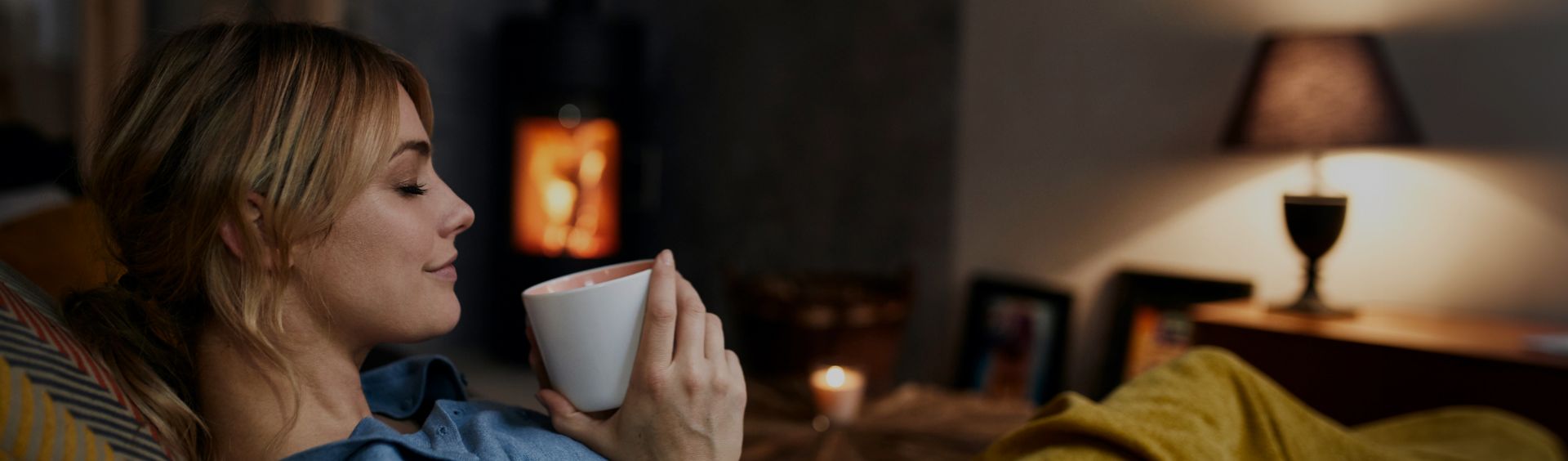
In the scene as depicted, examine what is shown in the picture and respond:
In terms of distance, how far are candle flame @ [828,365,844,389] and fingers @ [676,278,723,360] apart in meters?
0.90

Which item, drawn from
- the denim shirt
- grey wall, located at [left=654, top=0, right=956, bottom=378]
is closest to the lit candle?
the denim shirt

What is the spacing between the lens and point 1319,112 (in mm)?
1996

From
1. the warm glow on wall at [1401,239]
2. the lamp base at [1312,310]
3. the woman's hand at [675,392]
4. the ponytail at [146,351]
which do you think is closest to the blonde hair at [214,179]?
the ponytail at [146,351]

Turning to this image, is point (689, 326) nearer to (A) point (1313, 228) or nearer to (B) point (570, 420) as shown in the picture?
(B) point (570, 420)

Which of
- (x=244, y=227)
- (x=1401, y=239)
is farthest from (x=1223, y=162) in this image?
(x=244, y=227)

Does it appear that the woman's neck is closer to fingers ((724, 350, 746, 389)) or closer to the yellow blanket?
fingers ((724, 350, 746, 389))

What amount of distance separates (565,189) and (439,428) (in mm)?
2952

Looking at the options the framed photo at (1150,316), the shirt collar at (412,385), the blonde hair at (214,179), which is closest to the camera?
the blonde hair at (214,179)

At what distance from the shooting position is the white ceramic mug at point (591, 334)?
711 mm

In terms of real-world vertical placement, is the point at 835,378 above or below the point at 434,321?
below

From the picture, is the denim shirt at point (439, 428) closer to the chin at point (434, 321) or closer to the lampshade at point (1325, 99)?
the chin at point (434, 321)

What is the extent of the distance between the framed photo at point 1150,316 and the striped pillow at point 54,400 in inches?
89.9

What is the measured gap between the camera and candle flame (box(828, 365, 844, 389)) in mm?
1626

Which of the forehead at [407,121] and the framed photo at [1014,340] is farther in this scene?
the framed photo at [1014,340]
